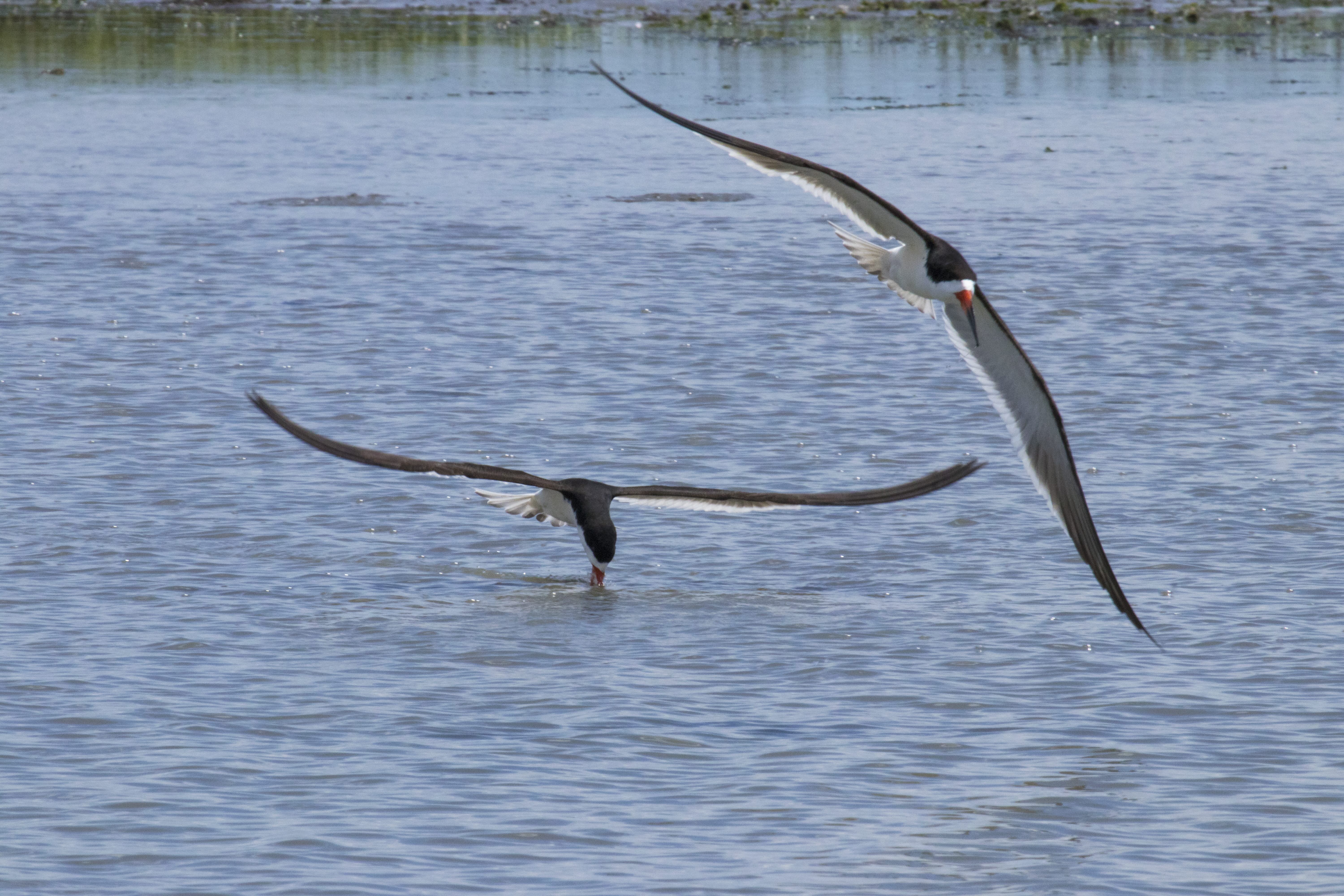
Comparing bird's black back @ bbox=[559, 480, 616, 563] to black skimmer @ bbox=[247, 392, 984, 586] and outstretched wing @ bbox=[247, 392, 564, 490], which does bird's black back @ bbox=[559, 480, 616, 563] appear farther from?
outstretched wing @ bbox=[247, 392, 564, 490]

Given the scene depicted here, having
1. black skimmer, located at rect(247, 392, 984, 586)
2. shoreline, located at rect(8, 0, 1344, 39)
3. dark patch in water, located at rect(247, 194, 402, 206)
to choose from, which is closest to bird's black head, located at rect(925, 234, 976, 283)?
black skimmer, located at rect(247, 392, 984, 586)

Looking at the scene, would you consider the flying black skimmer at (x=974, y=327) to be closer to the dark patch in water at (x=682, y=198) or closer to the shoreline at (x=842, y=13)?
the dark patch in water at (x=682, y=198)

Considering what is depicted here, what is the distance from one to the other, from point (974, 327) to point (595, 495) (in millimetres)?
2570

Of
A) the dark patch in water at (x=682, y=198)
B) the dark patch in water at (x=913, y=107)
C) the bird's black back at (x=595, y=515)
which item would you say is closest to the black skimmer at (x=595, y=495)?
the bird's black back at (x=595, y=515)

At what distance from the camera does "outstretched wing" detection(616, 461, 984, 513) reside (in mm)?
9719

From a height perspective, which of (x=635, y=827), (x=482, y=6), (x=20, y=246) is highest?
(x=482, y=6)

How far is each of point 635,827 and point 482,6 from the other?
1900 inches

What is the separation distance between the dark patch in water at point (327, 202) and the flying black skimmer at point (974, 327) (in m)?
16.1

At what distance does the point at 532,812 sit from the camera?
7383mm

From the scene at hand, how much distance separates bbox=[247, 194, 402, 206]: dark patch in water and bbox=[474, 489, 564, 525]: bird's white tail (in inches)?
560

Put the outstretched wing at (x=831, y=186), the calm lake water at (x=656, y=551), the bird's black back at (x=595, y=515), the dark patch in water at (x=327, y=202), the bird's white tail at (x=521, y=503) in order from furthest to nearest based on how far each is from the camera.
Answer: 1. the dark patch in water at (x=327, y=202)
2. the bird's white tail at (x=521, y=503)
3. the bird's black back at (x=595, y=515)
4. the outstretched wing at (x=831, y=186)
5. the calm lake water at (x=656, y=551)

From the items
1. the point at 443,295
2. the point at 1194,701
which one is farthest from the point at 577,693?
the point at 443,295

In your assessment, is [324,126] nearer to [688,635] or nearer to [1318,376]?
[1318,376]

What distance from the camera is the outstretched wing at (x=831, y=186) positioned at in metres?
8.02
